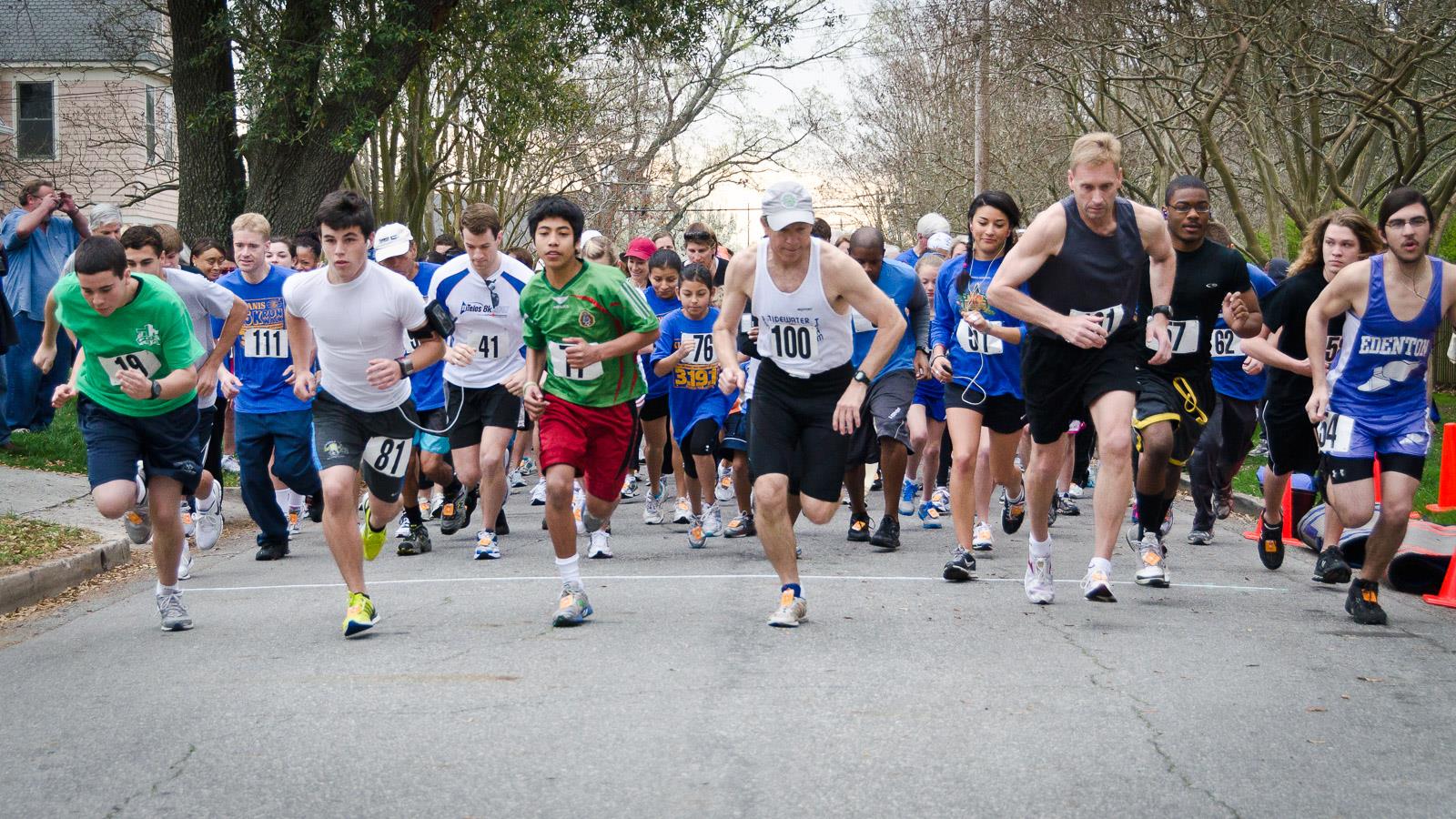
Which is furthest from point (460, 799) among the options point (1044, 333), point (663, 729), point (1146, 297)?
point (1146, 297)

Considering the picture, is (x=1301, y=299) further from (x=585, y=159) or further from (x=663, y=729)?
(x=585, y=159)

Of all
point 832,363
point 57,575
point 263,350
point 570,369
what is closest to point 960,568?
point 832,363

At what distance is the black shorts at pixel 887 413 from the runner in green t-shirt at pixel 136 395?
422cm

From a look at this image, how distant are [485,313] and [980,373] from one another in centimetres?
313

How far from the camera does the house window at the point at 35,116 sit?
112ft

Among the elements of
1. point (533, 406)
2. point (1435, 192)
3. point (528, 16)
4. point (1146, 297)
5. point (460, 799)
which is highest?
point (528, 16)

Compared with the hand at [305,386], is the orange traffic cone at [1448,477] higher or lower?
lower

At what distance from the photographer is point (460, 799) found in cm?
462

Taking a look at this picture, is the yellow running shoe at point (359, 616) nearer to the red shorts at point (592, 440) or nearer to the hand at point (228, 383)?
the red shorts at point (592, 440)

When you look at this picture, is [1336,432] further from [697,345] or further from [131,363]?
[131,363]

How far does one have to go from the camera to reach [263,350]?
35.0 feet

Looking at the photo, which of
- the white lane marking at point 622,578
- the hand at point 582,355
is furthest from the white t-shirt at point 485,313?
the hand at point 582,355

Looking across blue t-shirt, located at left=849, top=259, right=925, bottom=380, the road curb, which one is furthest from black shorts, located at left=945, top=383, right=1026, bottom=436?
the road curb

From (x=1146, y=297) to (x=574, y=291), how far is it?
9.35 ft
